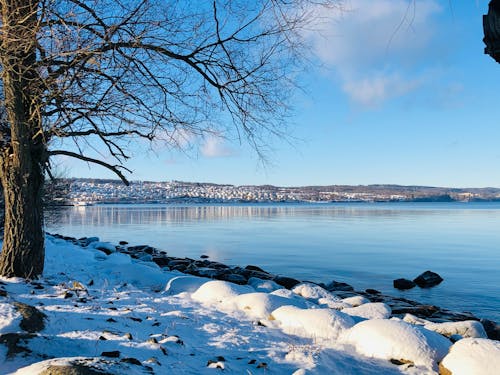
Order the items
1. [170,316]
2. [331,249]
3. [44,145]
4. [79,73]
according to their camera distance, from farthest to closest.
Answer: [331,249] < [44,145] < [79,73] < [170,316]

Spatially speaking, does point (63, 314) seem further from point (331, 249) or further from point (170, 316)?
point (331, 249)

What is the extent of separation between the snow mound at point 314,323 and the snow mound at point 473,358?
131cm

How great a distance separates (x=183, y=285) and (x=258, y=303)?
1798 millimetres

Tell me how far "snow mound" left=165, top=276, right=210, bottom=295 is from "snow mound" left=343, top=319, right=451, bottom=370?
314cm

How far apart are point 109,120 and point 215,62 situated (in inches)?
78.7

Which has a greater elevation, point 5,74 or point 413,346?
point 5,74

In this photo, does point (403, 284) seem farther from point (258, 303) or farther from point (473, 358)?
point (473, 358)

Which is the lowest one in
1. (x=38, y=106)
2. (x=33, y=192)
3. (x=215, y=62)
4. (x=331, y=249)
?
(x=331, y=249)

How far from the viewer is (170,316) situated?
5508mm

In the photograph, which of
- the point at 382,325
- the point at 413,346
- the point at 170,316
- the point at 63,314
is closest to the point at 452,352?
the point at 413,346

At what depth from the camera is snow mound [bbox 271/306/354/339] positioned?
5.17m

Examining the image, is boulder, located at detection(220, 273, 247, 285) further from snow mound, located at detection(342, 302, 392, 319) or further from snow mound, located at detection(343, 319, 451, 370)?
snow mound, located at detection(343, 319, 451, 370)

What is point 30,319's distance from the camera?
4320 mm

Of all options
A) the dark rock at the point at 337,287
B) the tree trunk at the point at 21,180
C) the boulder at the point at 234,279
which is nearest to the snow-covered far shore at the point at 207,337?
the tree trunk at the point at 21,180
